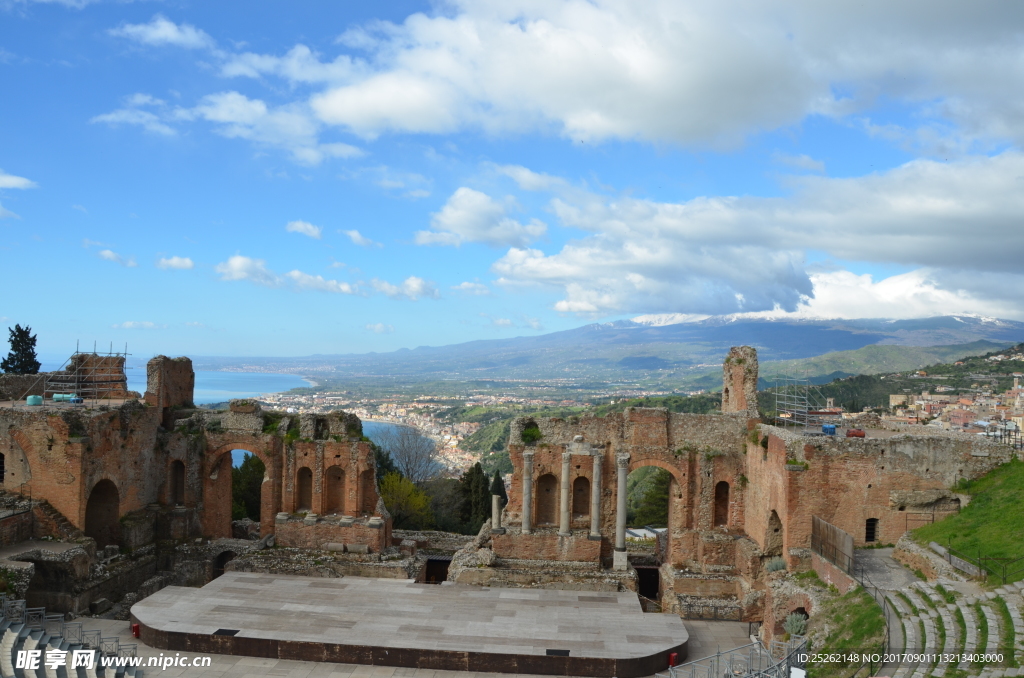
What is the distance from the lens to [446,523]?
133 ft

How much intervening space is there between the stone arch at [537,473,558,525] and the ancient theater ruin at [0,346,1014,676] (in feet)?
0.28

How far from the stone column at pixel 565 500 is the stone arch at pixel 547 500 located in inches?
60.1

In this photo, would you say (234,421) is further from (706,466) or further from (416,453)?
(416,453)

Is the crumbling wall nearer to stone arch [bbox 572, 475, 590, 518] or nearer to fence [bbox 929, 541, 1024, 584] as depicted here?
stone arch [bbox 572, 475, 590, 518]

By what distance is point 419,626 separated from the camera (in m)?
20.0

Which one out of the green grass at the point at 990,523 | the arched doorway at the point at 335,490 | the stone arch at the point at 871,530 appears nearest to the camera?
the green grass at the point at 990,523

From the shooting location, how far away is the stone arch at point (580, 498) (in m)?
27.4

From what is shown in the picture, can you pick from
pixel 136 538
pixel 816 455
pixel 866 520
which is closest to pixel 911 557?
pixel 866 520

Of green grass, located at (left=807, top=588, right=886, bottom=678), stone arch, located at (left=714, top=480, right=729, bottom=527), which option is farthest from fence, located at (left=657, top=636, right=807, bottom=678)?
stone arch, located at (left=714, top=480, right=729, bottom=527)

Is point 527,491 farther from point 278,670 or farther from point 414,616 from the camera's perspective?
point 278,670

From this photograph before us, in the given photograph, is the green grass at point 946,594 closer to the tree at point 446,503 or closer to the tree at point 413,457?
the tree at point 446,503

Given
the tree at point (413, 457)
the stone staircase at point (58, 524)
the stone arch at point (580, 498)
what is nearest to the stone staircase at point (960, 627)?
the stone arch at point (580, 498)

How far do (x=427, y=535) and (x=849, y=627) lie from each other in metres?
19.9

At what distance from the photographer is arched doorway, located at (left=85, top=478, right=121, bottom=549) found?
2645 centimetres
